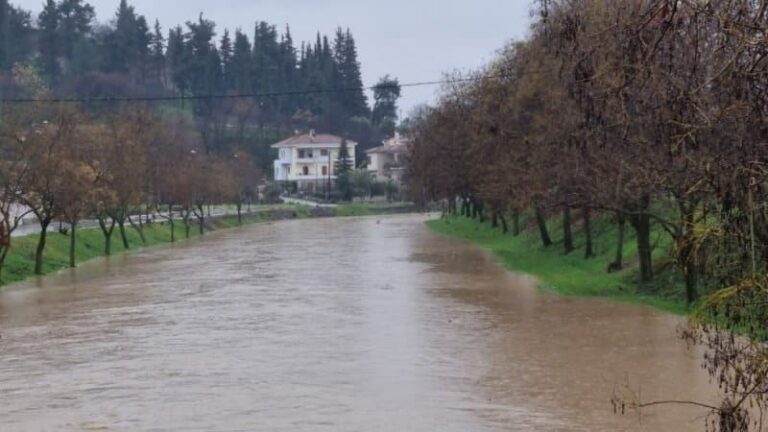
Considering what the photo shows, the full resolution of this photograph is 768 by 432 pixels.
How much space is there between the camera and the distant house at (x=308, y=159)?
429ft

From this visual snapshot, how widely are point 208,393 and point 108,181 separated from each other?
114 feet

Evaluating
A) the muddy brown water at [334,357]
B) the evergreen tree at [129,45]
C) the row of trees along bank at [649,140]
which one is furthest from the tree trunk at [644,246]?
the evergreen tree at [129,45]

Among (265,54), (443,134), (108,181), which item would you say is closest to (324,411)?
(108,181)

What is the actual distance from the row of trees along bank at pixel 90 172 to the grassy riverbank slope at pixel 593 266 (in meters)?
16.9

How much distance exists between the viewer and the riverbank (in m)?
41.8

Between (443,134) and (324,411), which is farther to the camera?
(443,134)

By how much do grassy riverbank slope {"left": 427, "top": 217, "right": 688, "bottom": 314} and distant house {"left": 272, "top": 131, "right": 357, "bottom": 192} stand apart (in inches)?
3079

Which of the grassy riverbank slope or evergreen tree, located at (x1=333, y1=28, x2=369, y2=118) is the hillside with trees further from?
the grassy riverbank slope

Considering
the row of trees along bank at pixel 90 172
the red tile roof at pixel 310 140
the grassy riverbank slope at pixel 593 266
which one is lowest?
the grassy riverbank slope at pixel 593 266

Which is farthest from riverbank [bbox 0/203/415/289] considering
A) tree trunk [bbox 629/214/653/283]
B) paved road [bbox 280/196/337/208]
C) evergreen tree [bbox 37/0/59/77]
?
evergreen tree [bbox 37/0/59/77]

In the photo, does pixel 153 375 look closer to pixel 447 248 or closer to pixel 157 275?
pixel 157 275

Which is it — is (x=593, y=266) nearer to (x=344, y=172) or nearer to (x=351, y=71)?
(x=344, y=172)

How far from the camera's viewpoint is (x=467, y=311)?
26641 mm

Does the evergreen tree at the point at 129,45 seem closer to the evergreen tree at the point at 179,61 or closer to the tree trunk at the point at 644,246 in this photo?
the evergreen tree at the point at 179,61
